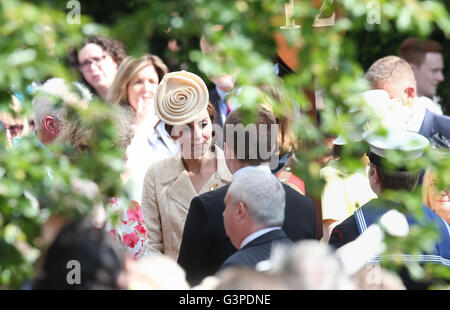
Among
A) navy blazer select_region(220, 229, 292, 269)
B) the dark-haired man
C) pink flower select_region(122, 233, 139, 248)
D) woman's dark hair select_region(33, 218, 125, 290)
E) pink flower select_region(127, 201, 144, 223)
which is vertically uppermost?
the dark-haired man

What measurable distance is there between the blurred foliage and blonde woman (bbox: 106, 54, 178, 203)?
2.76m

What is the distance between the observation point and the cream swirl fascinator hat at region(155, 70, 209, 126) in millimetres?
5016

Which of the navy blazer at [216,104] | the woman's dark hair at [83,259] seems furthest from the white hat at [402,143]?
the navy blazer at [216,104]

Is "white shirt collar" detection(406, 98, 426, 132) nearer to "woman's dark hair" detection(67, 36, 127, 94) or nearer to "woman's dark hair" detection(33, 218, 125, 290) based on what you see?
"woman's dark hair" detection(67, 36, 127, 94)

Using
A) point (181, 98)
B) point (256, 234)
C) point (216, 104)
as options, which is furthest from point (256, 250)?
point (216, 104)

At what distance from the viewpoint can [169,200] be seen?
4996 millimetres

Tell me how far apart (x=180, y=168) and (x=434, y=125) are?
196cm

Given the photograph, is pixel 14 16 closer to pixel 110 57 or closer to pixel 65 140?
pixel 65 140

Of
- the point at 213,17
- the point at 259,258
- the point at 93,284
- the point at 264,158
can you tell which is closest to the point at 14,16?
the point at 213,17

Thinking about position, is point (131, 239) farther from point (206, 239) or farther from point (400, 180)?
point (400, 180)

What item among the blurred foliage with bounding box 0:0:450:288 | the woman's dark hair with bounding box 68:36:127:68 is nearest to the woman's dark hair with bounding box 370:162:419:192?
the blurred foliage with bounding box 0:0:450:288

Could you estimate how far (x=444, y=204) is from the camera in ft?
17.5

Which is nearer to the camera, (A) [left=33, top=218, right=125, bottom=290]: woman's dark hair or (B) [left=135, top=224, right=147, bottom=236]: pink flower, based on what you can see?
(A) [left=33, top=218, right=125, bottom=290]: woman's dark hair
